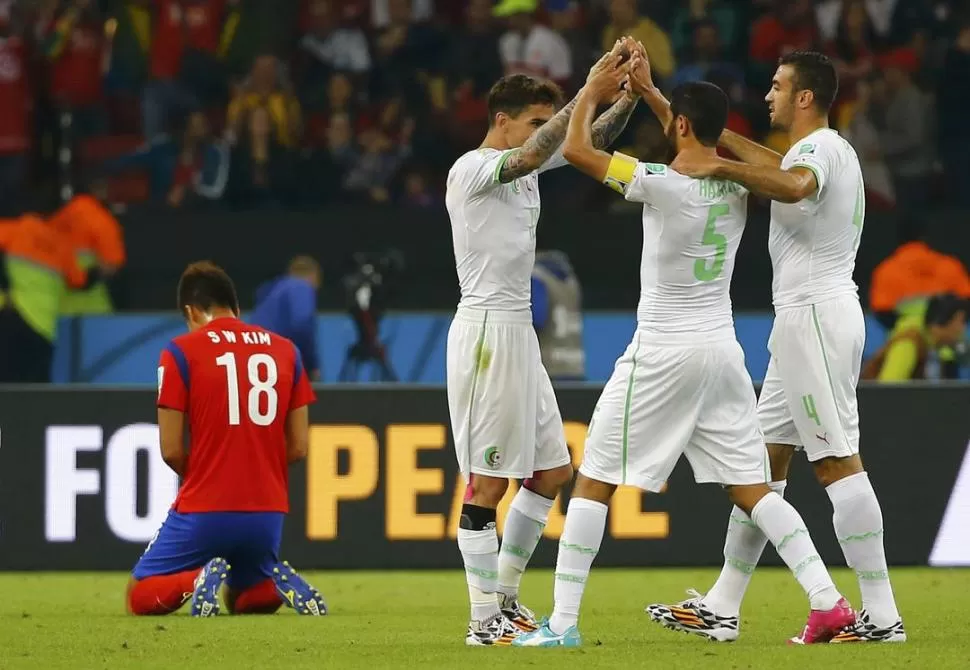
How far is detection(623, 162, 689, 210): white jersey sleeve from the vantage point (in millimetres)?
7129

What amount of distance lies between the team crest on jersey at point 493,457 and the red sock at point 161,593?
1.85m

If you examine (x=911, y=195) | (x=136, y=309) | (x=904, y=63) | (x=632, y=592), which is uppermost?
(x=904, y=63)

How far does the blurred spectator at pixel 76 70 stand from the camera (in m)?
18.0

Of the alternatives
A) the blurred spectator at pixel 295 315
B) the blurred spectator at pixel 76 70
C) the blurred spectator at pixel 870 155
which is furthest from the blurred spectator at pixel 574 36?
the blurred spectator at pixel 76 70

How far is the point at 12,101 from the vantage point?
57.7ft

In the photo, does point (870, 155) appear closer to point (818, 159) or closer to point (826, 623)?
point (818, 159)

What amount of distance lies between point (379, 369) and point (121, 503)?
4.25 meters

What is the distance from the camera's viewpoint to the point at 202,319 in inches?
357

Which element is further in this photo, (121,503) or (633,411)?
(121,503)

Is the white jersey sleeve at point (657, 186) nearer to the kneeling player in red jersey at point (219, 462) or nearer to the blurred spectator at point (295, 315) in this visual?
the kneeling player in red jersey at point (219, 462)

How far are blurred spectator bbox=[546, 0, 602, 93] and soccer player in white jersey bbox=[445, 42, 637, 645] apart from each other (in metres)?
9.71

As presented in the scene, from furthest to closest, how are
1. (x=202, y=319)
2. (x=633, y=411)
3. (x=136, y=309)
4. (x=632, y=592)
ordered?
(x=136, y=309), (x=632, y=592), (x=202, y=319), (x=633, y=411)

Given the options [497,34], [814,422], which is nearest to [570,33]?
[497,34]

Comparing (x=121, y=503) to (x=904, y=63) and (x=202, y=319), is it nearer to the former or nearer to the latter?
(x=202, y=319)
